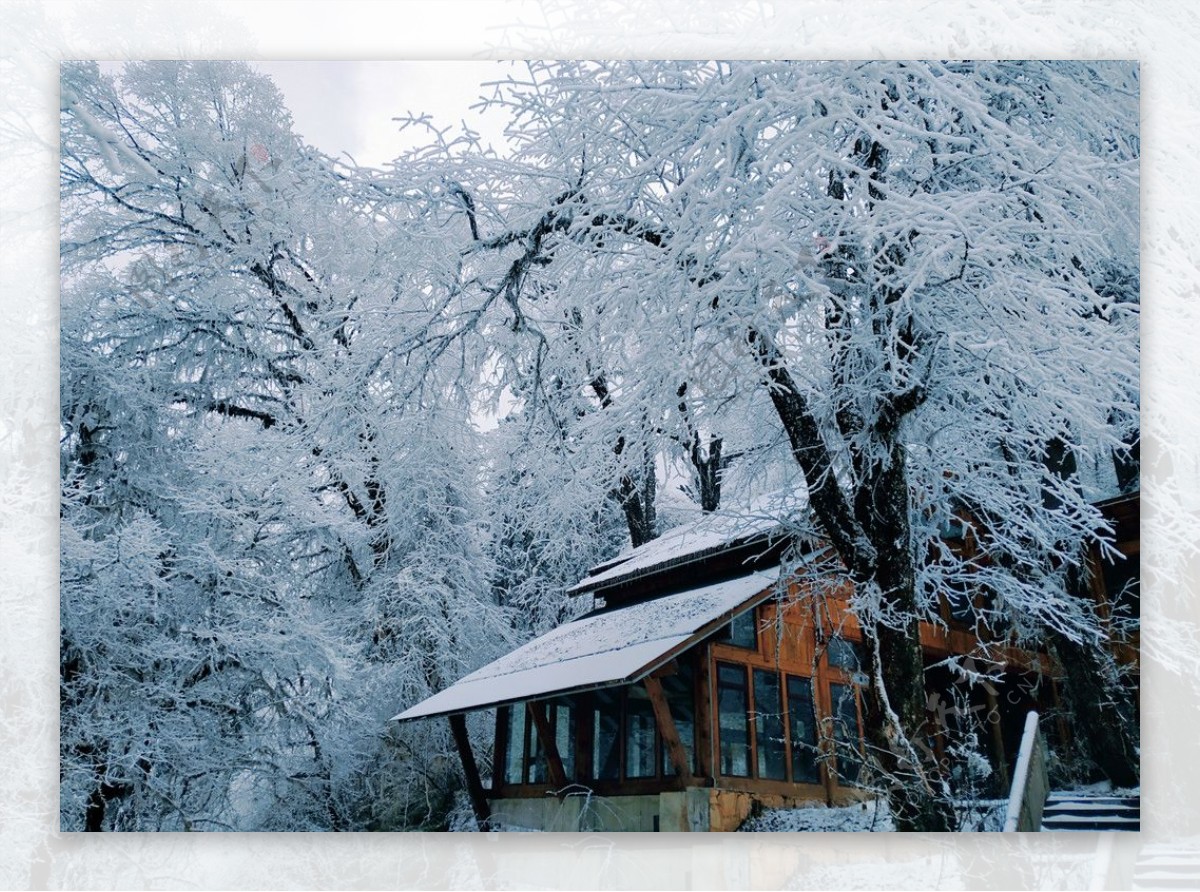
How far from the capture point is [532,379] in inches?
177

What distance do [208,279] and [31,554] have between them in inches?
52.3

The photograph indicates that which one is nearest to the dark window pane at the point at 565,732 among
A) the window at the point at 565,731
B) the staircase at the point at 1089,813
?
the window at the point at 565,731

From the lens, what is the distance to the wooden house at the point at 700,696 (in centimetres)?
405

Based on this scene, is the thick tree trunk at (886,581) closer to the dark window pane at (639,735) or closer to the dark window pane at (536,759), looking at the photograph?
the dark window pane at (639,735)

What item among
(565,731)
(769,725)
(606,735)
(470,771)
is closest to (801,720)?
(769,725)

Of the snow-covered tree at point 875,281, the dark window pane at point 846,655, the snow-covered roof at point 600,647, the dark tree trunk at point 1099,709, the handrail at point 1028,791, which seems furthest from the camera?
the snow-covered roof at point 600,647

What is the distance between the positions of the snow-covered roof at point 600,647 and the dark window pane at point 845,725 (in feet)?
1.77

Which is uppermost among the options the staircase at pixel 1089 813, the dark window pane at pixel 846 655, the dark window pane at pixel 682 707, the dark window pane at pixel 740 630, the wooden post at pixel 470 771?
the dark window pane at pixel 740 630

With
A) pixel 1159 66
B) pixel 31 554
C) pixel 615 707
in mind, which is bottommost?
pixel 615 707

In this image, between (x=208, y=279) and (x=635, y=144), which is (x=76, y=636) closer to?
(x=208, y=279)

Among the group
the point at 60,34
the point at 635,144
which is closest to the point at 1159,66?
the point at 635,144

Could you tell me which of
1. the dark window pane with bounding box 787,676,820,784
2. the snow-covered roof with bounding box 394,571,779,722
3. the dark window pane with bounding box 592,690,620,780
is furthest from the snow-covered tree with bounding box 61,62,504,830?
the dark window pane with bounding box 787,676,820,784

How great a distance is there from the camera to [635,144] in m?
3.87

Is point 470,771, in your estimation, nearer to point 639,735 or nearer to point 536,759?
point 536,759
